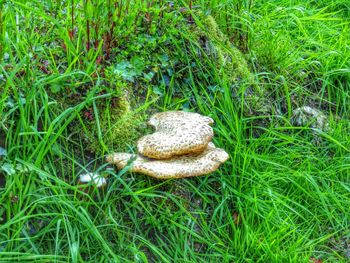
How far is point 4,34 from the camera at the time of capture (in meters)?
3.03

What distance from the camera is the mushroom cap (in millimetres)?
2988

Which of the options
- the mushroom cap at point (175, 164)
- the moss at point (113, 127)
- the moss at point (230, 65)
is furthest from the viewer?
the moss at point (230, 65)

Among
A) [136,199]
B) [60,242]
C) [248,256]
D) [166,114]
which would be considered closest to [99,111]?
[166,114]

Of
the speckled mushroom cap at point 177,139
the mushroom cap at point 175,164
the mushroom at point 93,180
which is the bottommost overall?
the mushroom at point 93,180

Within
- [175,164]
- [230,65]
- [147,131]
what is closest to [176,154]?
[175,164]

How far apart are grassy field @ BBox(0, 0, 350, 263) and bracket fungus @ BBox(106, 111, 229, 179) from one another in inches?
4.5

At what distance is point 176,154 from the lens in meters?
3.08

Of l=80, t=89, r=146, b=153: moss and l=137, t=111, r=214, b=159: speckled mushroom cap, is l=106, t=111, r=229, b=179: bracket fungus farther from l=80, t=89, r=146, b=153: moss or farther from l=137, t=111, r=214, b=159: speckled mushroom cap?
l=80, t=89, r=146, b=153: moss

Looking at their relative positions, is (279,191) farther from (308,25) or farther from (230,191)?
(308,25)

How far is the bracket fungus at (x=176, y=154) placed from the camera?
301 centimetres

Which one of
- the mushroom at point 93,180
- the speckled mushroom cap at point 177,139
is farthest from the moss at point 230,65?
the mushroom at point 93,180

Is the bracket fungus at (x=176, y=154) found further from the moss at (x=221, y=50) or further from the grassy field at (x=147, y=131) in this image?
the moss at (x=221, y=50)

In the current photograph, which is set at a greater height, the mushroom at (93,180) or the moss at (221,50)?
the moss at (221,50)

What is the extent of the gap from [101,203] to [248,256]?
980 mm
